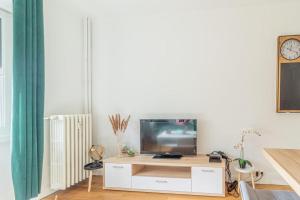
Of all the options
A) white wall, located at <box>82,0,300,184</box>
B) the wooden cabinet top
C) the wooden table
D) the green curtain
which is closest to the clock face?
white wall, located at <box>82,0,300,184</box>

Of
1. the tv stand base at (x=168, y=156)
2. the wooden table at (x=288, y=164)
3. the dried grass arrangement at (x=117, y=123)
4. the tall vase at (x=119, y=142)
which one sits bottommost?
the tv stand base at (x=168, y=156)

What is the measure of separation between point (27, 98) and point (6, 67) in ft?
1.43

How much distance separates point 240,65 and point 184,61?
77 cm

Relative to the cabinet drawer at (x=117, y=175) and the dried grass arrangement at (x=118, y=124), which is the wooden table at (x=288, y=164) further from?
the dried grass arrangement at (x=118, y=124)

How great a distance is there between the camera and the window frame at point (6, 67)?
9.07 ft

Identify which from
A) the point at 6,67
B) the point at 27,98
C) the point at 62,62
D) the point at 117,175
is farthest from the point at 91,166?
the point at 6,67

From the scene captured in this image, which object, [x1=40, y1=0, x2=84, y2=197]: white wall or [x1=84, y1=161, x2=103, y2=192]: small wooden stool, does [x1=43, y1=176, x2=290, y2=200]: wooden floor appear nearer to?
[x1=84, y1=161, x2=103, y2=192]: small wooden stool

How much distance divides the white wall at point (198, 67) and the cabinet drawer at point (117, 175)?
0.63 m

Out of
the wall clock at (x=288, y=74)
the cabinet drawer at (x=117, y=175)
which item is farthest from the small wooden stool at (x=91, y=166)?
the wall clock at (x=288, y=74)

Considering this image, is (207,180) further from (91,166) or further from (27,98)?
(27,98)

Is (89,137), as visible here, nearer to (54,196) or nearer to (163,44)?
(54,196)

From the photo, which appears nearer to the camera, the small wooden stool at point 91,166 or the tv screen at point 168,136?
the small wooden stool at point 91,166

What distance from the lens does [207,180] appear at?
10.4 feet

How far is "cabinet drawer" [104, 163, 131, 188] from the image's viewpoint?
11.1ft
